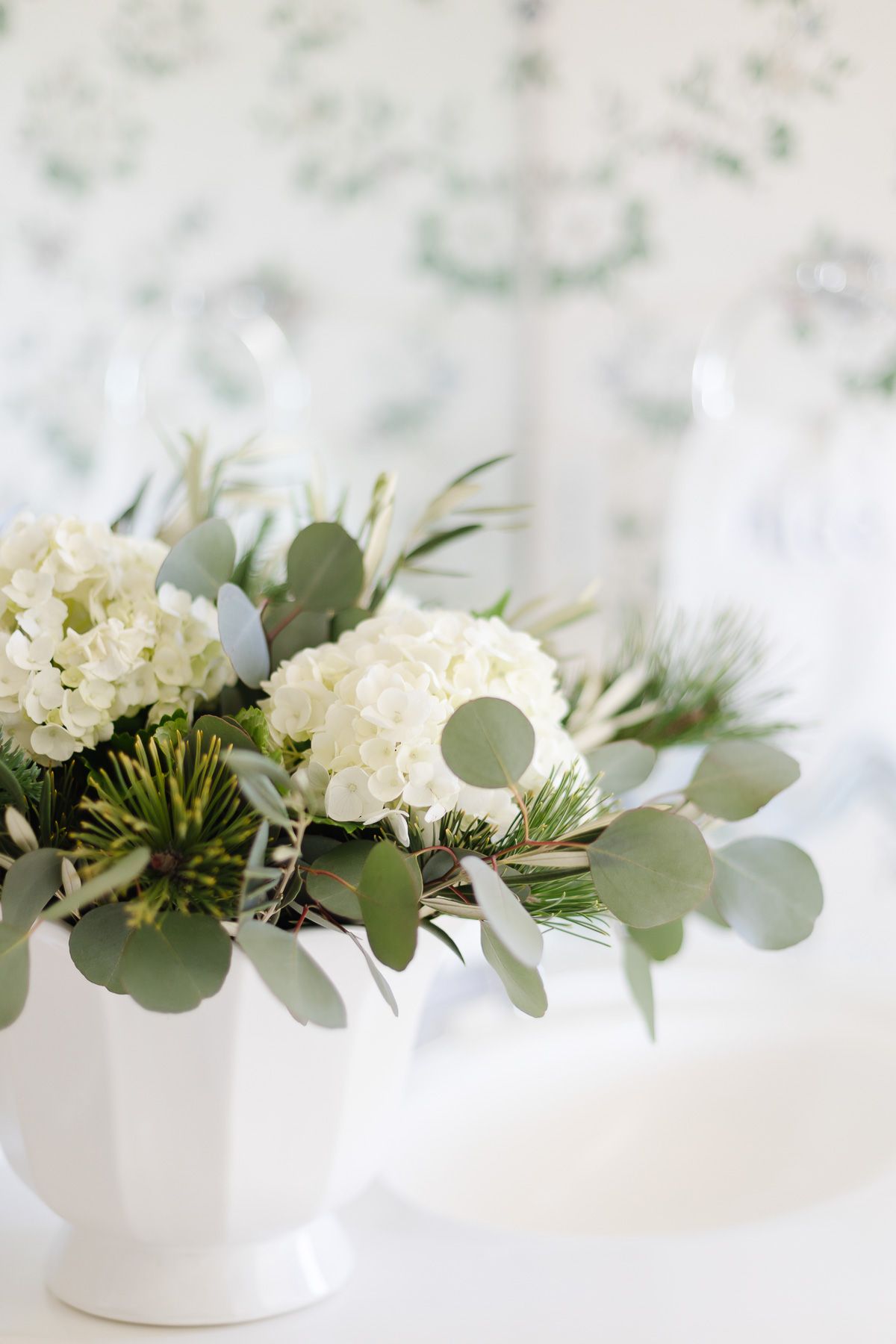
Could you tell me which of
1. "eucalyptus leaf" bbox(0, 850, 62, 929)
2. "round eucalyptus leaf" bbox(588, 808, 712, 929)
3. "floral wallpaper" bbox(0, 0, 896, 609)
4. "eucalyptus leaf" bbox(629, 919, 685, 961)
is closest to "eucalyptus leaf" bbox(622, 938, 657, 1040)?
"eucalyptus leaf" bbox(629, 919, 685, 961)

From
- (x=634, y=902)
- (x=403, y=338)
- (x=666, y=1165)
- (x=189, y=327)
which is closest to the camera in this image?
(x=634, y=902)

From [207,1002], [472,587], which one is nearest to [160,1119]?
[207,1002]

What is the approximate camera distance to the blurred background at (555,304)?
0.86 meters

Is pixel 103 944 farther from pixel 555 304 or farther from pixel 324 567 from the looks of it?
pixel 555 304

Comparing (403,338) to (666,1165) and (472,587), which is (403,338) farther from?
(666,1165)

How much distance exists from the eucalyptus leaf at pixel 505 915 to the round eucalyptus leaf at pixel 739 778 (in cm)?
9

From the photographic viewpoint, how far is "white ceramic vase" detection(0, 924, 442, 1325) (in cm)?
35

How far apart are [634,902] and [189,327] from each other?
2.63 ft

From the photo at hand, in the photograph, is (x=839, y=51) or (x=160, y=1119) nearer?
(x=160, y=1119)

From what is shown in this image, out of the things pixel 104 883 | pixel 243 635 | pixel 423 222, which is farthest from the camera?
pixel 423 222

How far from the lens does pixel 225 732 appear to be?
331 millimetres

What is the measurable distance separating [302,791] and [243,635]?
0.19ft

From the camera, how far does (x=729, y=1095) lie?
2.11 ft

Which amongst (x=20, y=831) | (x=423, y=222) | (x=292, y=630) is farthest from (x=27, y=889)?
(x=423, y=222)
